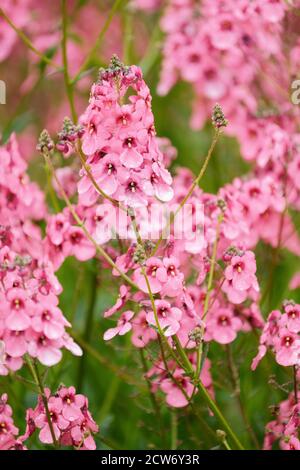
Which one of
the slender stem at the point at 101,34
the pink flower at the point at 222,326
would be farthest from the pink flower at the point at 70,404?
the slender stem at the point at 101,34

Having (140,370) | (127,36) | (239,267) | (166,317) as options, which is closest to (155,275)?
(166,317)

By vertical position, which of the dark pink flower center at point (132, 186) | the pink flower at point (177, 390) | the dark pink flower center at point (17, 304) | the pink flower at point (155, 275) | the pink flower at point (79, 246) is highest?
the dark pink flower center at point (132, 186)

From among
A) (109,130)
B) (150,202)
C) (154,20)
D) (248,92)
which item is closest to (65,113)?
(154,20)

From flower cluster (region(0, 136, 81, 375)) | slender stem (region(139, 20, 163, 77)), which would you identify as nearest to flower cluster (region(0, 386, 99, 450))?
flower cluster (region(0, 136, 81, 375))

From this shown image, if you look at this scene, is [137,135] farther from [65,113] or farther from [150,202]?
[65,113]

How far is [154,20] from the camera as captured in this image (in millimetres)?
3625

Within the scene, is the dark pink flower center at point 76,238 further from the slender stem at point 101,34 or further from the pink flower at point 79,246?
the slender stem at point 101,34

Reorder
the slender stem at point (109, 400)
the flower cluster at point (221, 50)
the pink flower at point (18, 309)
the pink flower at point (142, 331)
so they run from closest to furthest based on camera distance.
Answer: the pink flower at point (18, 309) < the pink flower at point (142, 331) < the slender stem at point (109, 400) < the flower cluster at point (221, 50)

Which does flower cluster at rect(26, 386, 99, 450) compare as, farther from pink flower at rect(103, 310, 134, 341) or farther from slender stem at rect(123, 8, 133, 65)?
slender stem at rect(123, 8, 133, 65)

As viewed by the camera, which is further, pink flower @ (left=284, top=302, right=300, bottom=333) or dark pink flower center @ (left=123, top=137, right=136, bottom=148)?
pink flower @ (left=284, top=302, right=300, bottom=333)

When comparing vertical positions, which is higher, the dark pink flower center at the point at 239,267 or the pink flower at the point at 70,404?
the dark pink flower center at the point at 239,267

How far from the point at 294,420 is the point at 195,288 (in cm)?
39

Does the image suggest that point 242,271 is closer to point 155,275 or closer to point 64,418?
point 155,275

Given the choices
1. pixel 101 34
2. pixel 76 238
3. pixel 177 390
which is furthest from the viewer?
pixel 101 34
